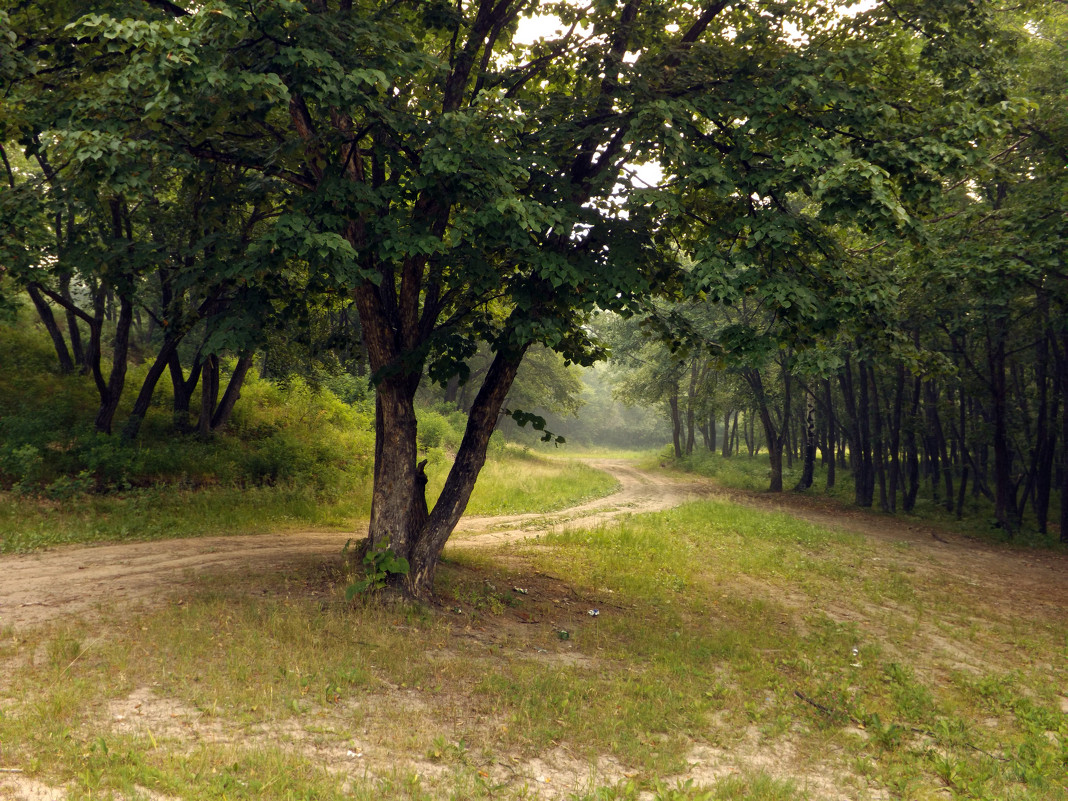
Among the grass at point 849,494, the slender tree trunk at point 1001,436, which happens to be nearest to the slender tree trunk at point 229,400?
the slender tree trunk at point 1001,436

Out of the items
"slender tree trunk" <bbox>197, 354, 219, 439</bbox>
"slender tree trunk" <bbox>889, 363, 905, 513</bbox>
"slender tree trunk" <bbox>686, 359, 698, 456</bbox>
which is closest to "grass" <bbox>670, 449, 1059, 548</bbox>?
"slender tree trunk" <bbox>889, 363, 905, 513</bbox>

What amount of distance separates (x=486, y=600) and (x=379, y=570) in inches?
74.4

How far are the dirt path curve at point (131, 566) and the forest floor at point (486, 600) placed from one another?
0.10 ft

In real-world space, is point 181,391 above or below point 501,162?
below

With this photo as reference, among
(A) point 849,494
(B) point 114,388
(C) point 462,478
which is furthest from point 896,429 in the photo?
(B) point 114,388

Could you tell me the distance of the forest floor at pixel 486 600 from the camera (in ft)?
A: 17.5

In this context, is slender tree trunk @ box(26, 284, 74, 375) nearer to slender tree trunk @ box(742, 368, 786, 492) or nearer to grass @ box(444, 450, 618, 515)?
grass @ box(444, 450, 618, 515)

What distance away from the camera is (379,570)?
907 cm

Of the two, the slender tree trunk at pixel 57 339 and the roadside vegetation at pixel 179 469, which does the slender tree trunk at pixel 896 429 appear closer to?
the roadside vegetation at pixel 179 469

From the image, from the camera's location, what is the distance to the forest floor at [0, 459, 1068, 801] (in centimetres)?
532

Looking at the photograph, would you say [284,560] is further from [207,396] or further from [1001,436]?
[1001,436]

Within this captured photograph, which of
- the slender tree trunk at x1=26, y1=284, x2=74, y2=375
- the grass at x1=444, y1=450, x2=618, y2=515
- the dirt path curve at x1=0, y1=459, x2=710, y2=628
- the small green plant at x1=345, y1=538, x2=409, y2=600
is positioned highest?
the slender tree trunk at x1=26, y1=284, x2=74, y2=375

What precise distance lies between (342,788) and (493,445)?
31076 millimetres

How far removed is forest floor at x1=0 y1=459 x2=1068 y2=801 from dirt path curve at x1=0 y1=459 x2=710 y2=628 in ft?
0.10
